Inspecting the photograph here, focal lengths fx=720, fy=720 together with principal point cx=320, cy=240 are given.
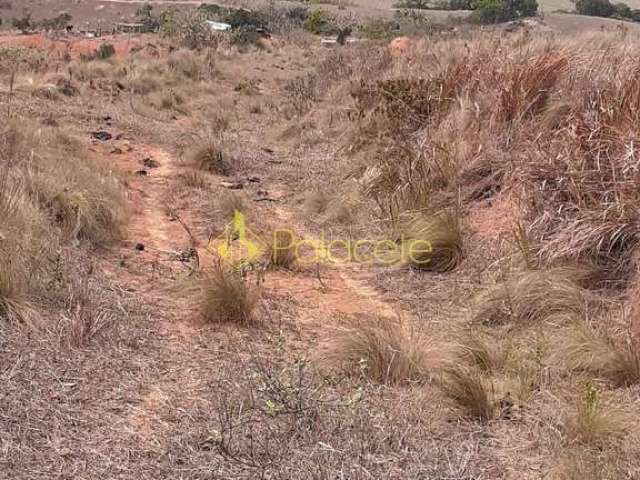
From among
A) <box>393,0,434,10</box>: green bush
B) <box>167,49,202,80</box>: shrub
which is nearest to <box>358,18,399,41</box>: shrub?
<box>167,49,202,80</box>: shrub

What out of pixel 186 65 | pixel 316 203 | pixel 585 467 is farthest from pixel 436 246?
pixel 186 65

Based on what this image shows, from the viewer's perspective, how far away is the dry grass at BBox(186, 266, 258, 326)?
3750mm

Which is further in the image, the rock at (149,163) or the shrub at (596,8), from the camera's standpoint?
the shrub at (596,8)

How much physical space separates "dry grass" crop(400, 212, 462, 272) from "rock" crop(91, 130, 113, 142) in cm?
486

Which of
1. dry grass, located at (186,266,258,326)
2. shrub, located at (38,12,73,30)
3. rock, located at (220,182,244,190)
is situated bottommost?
shrub, located at (38,12,73,30)

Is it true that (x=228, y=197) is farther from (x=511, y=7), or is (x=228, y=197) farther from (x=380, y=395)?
(x=511, y=7)

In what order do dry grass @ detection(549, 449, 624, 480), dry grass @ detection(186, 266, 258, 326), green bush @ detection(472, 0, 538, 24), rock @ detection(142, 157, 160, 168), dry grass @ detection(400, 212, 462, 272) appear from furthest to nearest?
1. green bush @ detection(472, 0, 538, 24)
2. rock @ detection(142, 157, 160, 168)
3. dry grass @ detection(400, 212, 462, 272)
4. dry grass @ detection(186, 266, 258, 326)
5. dry grass @ detection(549, 449, 624, 480)

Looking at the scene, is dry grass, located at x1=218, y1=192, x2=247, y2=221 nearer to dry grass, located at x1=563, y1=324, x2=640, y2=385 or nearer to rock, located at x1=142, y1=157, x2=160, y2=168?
rock, located at x1=142, y1=157, x2=160, y2=168

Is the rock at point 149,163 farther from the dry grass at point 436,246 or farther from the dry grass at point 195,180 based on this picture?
Answer: the dry grass at point 436,246

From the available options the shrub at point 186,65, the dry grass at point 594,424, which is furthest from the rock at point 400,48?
the dry grass at point 594,424

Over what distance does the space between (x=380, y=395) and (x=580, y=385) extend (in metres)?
0.85

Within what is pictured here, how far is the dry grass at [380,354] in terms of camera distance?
3121 mm

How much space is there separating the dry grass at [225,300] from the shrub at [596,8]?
58.4m

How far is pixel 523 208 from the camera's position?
4918 mm
